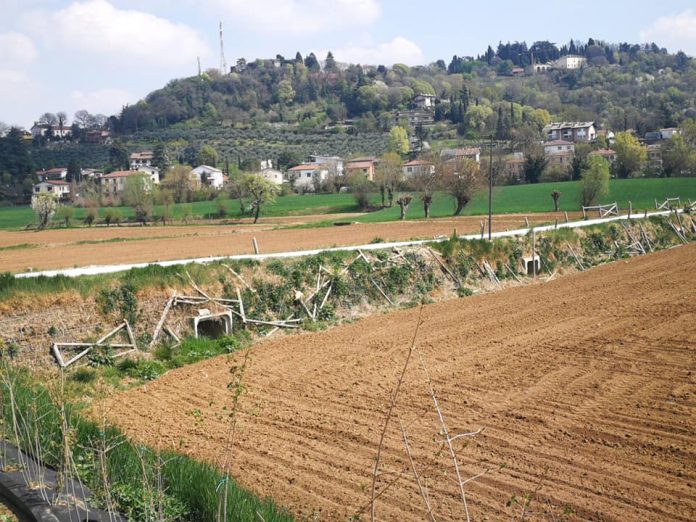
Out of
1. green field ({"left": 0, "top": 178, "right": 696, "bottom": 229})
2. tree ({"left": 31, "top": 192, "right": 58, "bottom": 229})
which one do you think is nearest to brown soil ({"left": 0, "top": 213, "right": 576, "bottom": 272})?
tree ({"left": 31, "top": 192, "right": 58, "bottom": 229})

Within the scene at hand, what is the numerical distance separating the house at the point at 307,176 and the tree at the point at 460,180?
3887 centimetres

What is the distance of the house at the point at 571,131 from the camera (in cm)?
13762

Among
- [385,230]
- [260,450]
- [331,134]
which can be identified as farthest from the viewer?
[331,134]

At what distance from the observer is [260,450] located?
11.2m

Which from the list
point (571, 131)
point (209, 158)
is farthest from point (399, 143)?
point (209, 158)

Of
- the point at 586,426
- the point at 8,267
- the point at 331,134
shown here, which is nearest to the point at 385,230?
the point at 8,267

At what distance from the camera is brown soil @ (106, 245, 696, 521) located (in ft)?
30.5

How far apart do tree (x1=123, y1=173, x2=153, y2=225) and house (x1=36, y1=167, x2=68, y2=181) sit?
5250cm

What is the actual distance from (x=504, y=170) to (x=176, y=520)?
88576 millimetres

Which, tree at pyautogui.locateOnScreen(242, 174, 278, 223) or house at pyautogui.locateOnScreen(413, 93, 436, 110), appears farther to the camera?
house at pyautogui.locateOnScreen(413, 93, 436, 110)

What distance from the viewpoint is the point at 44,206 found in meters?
68.5

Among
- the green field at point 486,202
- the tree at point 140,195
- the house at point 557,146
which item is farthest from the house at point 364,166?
the house at point 557,146

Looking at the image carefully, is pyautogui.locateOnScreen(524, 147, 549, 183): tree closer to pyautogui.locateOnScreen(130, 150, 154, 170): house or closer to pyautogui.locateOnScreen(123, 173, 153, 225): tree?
pyautogui.locateOnScreen(123, 173, 153, 225): tree

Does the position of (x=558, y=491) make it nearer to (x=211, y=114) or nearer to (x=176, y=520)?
(x=176, y=520)
